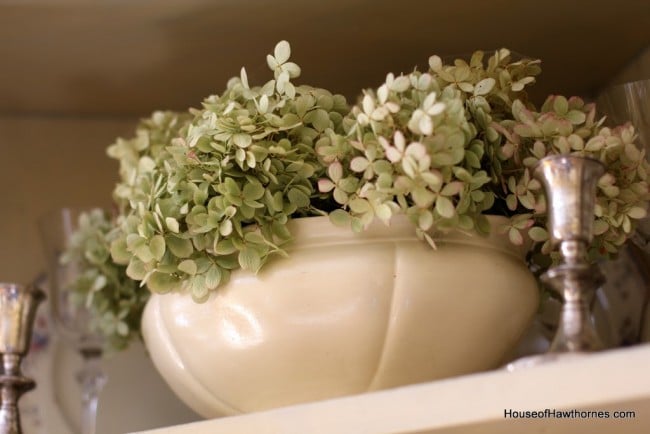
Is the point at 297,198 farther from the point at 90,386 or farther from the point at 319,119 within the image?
the point at 90,386

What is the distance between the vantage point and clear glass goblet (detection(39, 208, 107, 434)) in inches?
45.5

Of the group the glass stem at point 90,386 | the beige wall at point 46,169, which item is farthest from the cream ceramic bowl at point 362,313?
the beige wall at point 46,169

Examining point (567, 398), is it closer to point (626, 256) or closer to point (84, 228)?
point (626, 256)

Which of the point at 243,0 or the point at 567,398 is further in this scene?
the point at 243,0

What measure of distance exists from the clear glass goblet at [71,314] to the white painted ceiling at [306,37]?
0.66 feet

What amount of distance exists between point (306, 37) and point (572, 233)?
531mm

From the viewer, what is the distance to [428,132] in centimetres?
71

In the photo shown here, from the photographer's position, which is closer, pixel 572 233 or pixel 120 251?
pixel 572 233

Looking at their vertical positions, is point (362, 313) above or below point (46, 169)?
below

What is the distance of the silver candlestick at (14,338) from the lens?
98 cm

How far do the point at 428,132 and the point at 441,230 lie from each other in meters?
0.09

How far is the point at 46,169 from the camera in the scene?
4.41 feet

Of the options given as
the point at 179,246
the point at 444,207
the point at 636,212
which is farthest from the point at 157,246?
the point at 636,212

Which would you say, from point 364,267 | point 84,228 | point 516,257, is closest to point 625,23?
point 516,257
